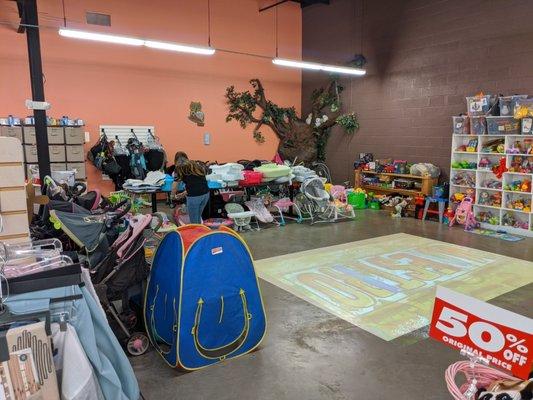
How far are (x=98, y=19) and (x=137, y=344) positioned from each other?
8.15 metres

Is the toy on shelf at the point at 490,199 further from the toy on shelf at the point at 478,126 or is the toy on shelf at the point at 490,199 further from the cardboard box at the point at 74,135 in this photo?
the cardboard box at the point at 74,135

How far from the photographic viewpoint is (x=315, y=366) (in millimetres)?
2949

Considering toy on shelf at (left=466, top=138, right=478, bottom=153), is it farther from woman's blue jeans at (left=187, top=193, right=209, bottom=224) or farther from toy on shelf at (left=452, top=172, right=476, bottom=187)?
woman's blue jeans at (left=187, top=193, right=209, bottom=224)

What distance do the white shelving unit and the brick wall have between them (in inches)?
20.9

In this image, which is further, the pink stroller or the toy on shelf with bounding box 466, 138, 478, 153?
the pink stroller

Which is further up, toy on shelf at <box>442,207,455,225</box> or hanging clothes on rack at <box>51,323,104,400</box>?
hanging clothes on rack at <box>51,323,104,400</box>

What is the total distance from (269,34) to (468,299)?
10.9m

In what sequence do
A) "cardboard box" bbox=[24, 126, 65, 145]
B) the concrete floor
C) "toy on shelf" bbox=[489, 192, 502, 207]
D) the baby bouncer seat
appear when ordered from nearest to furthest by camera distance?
the concrete floor → the baby bouncer seat → "toy on shelf" bbox=[489, 192, 502, 207] → "cardboard box" bbox=[24, 126, 65, 145]

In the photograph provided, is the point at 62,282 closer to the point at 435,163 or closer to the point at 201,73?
the point at 435,163

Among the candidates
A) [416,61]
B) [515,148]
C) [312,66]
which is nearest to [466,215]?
[515,148]

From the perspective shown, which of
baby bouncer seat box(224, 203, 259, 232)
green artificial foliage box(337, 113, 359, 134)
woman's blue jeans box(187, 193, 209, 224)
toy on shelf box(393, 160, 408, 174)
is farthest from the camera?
green artificial foliage box(337, 113, 359, 134)

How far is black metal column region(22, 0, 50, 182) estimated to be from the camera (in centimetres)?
536

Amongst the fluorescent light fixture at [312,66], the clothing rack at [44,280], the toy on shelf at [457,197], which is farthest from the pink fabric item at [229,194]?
the clothing rack at [44,280]

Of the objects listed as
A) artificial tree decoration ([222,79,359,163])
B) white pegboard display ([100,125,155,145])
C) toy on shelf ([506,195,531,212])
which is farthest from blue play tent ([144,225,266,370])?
artificial tree decoration ([222,79,359,163])
